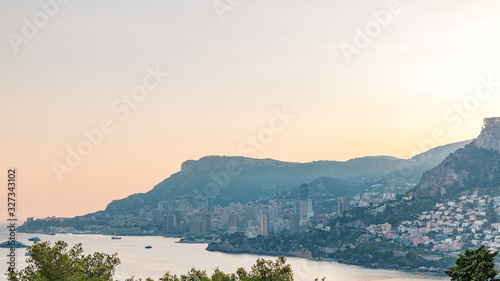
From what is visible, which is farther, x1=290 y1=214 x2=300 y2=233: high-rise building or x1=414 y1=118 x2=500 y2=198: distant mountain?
x1=290 y1=214 x2=300 y2=233: high-rise building

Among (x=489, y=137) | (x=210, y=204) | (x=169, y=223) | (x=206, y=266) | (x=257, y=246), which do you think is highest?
(x=489, y=137)

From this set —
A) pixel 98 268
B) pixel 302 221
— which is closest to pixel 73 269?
pixel 98 268

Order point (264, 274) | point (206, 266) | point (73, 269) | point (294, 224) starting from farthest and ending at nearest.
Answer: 1. point (294, 224)
2. point (206, 266)
3. point (264, 274)
4. point (73, 269)

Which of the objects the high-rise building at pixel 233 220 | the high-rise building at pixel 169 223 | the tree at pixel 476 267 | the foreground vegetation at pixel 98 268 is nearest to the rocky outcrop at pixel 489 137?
the high-rise building at pixel 233 220

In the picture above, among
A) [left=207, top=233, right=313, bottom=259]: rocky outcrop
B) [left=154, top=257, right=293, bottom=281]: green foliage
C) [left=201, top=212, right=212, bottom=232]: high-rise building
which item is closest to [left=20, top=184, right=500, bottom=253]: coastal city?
[left=201, top=212, right=212, bottom=232]: high-rise building

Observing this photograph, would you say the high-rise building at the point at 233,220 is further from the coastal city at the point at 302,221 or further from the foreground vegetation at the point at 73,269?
the foreground vegetation at the point at 73,269

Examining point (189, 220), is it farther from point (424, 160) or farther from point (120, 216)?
point (424, 160)

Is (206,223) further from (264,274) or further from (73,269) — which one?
(73,269)

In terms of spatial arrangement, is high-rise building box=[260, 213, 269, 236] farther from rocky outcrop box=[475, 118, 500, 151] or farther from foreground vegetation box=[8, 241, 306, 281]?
foreground vegetation box=[8, 241, 306, 281]
